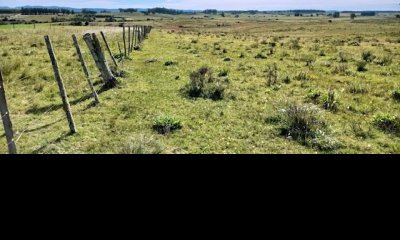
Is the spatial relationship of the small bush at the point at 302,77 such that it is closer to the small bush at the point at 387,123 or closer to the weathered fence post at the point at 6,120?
the small bush at the point at 387,123

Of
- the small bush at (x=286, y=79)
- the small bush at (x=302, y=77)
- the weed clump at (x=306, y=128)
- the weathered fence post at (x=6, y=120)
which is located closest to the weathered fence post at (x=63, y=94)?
the weathered fence post at (x=6, y=120)

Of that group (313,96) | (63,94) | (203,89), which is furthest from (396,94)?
(63,94)

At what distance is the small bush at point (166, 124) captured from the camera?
33.0ft

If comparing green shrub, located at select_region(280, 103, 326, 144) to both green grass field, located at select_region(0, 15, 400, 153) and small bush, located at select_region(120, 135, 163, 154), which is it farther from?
small bush, located at select_region(120, 135, 163, 154)

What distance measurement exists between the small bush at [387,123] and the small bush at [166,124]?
17.6ft

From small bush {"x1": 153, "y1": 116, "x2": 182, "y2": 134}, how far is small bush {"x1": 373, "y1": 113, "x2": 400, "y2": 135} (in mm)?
5368

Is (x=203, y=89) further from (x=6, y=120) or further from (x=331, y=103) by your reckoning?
(x=6, y=120)

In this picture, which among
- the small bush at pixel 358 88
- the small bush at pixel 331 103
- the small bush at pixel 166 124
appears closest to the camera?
the small bush at pixel 166 124
